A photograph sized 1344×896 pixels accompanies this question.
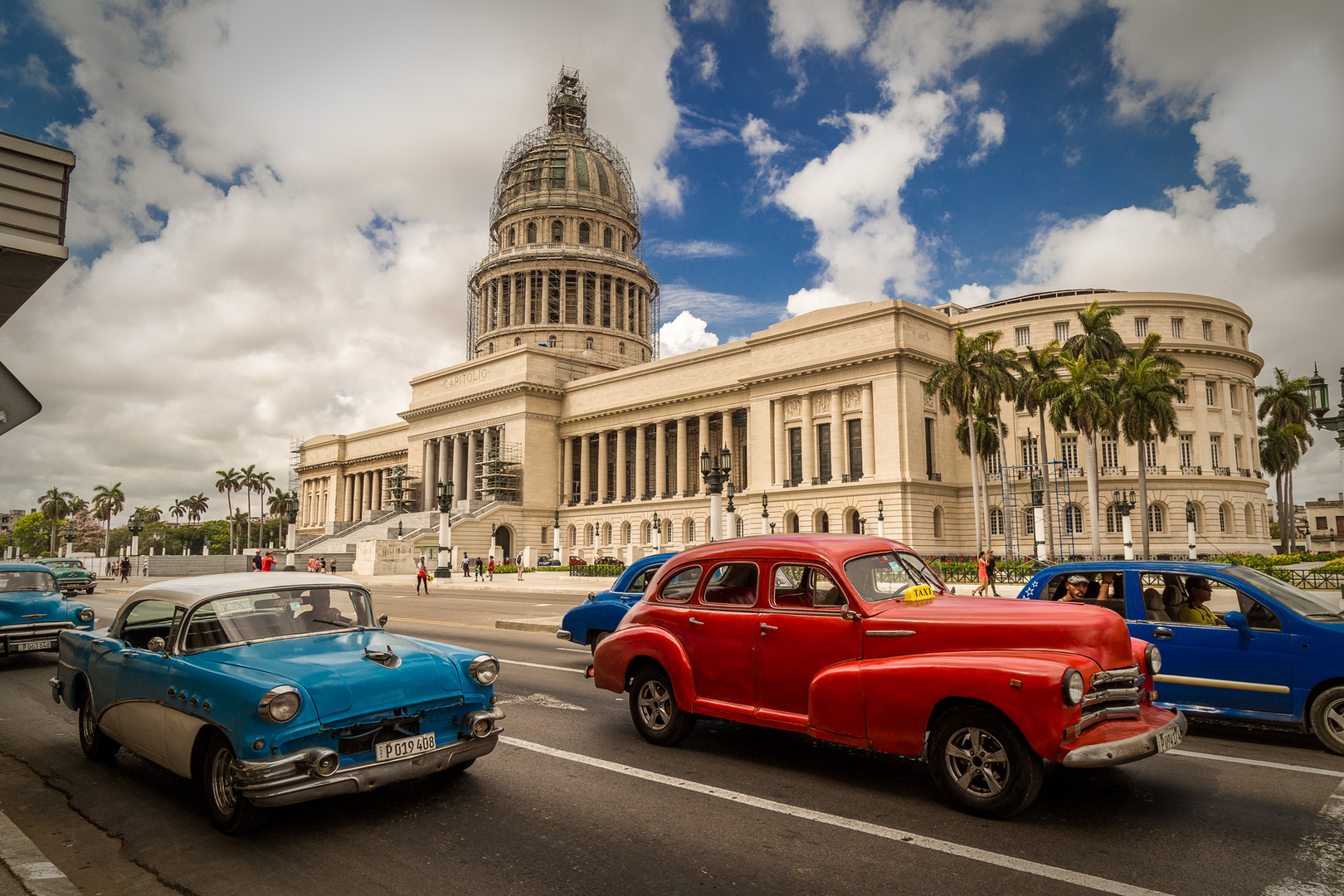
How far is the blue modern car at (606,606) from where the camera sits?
38.8ft

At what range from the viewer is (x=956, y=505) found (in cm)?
5409

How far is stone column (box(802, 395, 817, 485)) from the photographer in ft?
182

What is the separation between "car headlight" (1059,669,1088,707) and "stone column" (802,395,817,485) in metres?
50.2

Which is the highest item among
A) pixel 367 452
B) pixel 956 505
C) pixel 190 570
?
pixel 367 452

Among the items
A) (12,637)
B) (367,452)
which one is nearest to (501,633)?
(12,637)

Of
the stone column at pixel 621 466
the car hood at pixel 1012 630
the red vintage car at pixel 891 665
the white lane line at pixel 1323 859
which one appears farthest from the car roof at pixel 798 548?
the stone column at pixel 621 466

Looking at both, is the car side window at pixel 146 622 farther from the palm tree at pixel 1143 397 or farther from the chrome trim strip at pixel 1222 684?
the palm tree at pixel 1143 397

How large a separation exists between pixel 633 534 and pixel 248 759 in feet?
211

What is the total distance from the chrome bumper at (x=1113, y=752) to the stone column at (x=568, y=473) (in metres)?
71.2

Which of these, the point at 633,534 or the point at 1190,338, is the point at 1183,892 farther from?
the point at 633,534

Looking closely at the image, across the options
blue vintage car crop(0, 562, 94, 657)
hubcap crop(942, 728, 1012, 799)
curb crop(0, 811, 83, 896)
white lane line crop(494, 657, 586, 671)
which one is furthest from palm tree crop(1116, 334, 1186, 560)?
curb crop(0, 811, 83, 896)

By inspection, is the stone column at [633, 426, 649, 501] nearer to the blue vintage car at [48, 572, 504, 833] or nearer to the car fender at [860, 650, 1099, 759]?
the blue vintage car at [48, 572, 504, 833]

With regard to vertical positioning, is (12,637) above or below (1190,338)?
below

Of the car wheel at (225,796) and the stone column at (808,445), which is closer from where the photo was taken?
the car wheel at (225,796)
